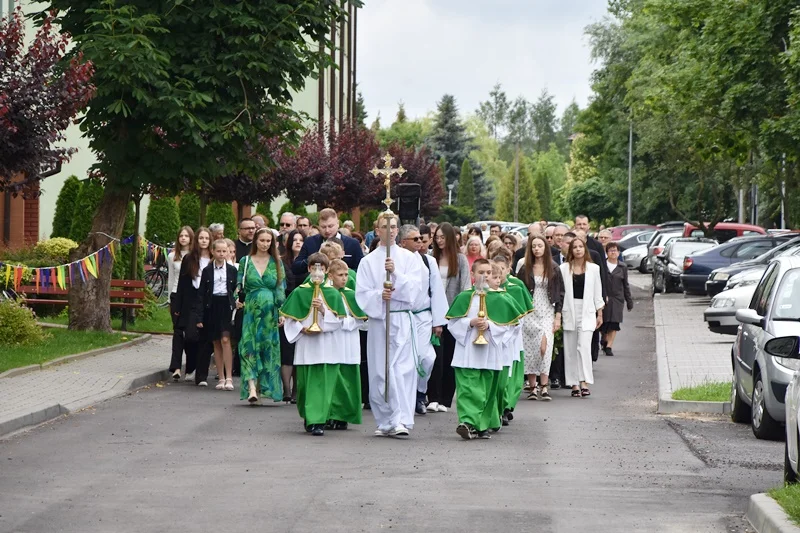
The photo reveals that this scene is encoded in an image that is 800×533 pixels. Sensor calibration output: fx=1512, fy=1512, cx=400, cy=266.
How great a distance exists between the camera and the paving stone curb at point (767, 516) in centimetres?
777

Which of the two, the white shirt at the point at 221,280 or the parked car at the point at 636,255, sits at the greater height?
the parked car at the point at 636,255

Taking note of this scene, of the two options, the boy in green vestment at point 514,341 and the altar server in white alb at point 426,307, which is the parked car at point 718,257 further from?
the altar server in white alb at point 426,307

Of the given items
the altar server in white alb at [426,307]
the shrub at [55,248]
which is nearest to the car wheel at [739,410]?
the altar server in white alb at [426,307]

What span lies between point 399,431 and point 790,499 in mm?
4914

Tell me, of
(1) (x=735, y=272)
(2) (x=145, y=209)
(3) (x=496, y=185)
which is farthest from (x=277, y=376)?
(3) (x=496, y=185)

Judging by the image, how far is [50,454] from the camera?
11398 mm

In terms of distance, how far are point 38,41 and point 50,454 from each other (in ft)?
20.4

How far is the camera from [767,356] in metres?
13.0

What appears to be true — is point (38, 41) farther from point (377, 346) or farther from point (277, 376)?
point (377, 346)

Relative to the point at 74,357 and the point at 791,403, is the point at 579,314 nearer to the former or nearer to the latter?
the point at 74,357

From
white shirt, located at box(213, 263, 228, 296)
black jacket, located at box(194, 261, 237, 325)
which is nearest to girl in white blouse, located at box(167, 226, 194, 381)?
black jacket, located at box(194, 261, 237, 325)

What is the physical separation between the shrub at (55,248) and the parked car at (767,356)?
44.3ft

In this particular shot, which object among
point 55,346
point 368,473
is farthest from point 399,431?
point 55,346

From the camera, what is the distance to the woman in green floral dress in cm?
1562
